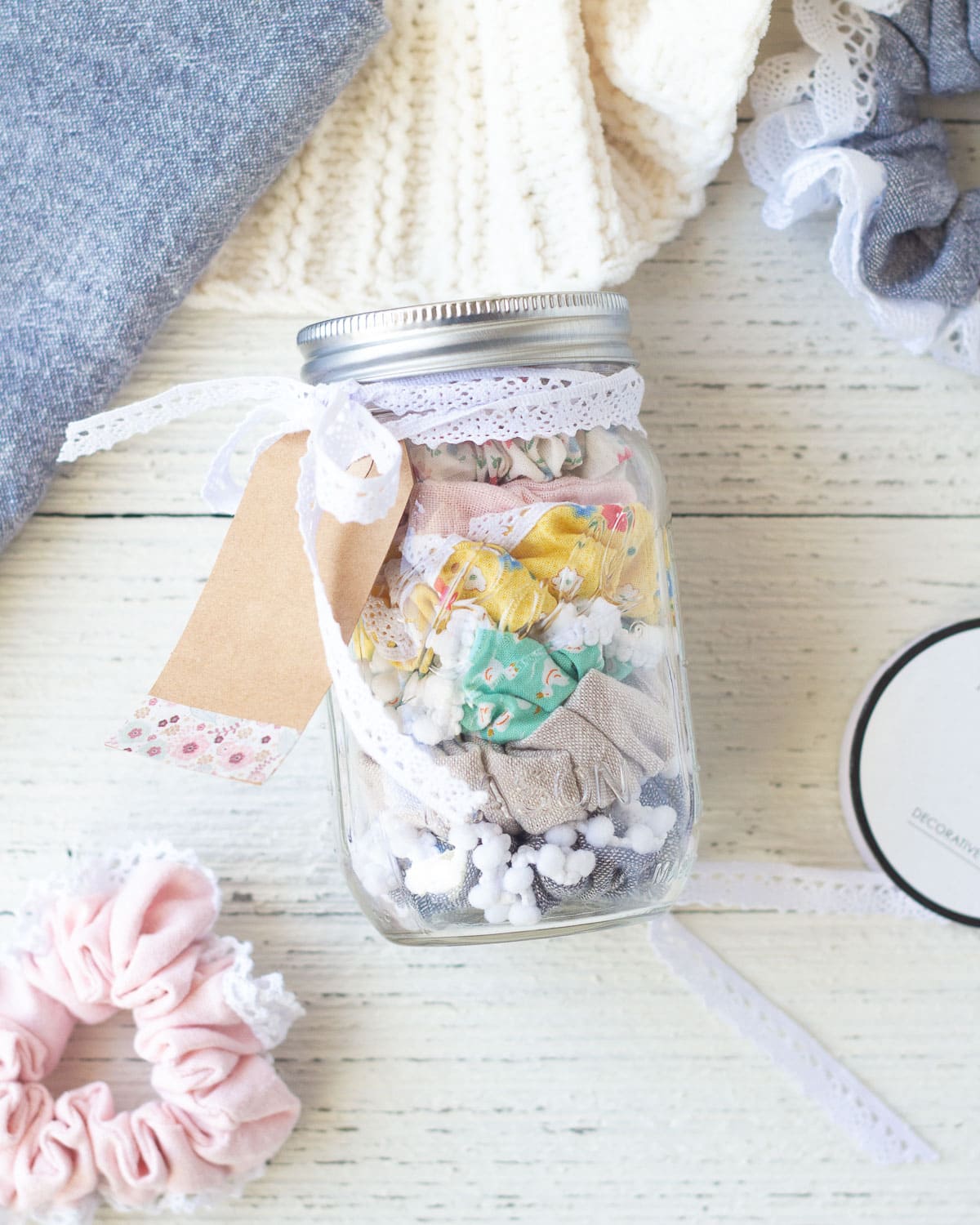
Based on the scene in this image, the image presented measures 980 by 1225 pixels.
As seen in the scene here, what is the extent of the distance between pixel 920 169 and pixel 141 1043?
2.26 feet

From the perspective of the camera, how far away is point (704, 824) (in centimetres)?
67

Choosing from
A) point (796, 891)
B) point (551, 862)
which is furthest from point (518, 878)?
point (796, 891)

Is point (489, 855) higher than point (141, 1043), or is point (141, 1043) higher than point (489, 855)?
point (489, 855)

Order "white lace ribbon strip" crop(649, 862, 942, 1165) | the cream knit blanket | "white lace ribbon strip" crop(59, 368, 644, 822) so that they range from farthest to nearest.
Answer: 1. "white lace ribbon strip" crop(649, 862, 942, 1165)
2. the cream knit blanket
3. "white lace ribbon strip" crop(59, 368, 644, 822)

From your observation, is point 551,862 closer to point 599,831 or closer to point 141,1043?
point 599,831

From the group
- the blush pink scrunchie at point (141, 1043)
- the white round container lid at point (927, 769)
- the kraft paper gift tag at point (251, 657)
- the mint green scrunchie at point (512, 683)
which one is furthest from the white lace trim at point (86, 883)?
the white round container lid at point (927, 769)

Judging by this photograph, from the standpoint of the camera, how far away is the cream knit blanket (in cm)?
56

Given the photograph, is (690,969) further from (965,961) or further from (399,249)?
(399,249)

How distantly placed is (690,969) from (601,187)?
48 cm

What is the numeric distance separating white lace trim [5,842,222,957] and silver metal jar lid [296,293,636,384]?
1.05 ft

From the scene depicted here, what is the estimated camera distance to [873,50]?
1.94 ft

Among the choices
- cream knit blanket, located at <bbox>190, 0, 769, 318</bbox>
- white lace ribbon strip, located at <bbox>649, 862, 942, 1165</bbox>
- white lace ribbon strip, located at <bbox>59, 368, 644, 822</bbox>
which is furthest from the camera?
white lace ribbon strip, located at <bbox>649, 862, 942, 1165</bbox>

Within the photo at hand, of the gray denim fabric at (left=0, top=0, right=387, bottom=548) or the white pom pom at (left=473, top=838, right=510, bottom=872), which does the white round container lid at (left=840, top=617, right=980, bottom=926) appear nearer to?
the white pom pom at (left=473, top=838, right=510, bottom=872)

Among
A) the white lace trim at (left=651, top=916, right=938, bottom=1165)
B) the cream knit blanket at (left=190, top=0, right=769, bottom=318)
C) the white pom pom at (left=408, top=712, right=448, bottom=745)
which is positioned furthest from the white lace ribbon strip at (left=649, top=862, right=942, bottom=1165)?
the cream knit blanket at (left=190, top=0, right=769, bottom=318)
